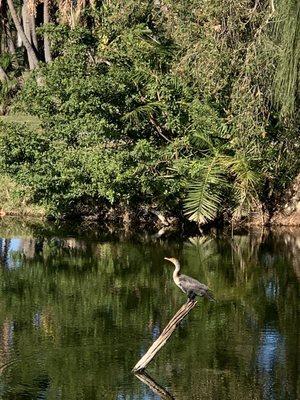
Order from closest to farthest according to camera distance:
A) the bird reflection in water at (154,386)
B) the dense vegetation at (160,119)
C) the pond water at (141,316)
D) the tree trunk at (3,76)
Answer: the bird reflection in water at (154,386), the pond water at (141,316), the dense vegetation at (160,119), the tree trunk at (3,76)

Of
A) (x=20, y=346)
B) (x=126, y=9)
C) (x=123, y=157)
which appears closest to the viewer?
(x=20, y=346)

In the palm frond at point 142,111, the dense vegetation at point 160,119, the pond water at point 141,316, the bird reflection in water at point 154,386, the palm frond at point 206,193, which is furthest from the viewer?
the palm frond at point 142,111

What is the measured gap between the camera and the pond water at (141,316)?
38.2 feet

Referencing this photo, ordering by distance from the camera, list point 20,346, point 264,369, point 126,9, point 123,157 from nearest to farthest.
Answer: point 264,369 < point 20,346 < point 123,157 < point 126,9

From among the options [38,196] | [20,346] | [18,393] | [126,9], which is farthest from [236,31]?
[18,393]

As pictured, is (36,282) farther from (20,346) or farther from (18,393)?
(18,393)

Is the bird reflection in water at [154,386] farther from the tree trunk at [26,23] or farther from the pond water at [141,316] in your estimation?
the tree trunk at [26,23]

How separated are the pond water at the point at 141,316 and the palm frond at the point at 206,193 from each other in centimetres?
61

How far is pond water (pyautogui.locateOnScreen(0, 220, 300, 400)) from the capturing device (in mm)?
11648

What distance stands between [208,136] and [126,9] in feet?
13.5

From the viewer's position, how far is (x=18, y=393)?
436 inches

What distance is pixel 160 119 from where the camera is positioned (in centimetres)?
2361

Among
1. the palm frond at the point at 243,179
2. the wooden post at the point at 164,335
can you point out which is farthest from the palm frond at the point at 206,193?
the wooden post at the point at 164,335

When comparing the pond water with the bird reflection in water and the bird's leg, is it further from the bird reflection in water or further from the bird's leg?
the bird's leg
